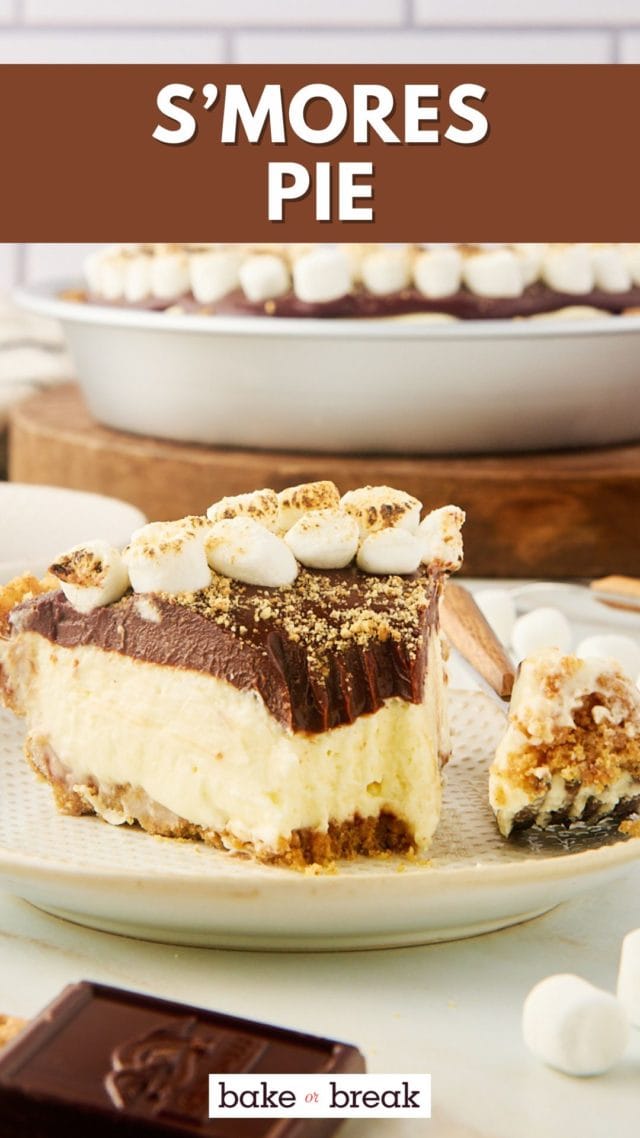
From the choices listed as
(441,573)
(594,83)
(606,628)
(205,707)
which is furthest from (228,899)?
(594,83)

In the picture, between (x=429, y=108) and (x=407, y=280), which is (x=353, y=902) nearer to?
(x=407, y=280)

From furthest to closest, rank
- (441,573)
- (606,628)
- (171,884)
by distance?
(606,628) → (441,573) → (171,884)

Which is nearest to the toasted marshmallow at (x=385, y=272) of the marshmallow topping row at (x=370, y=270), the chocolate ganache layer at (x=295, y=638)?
the marshmallow topping row at (x=370, y=270)

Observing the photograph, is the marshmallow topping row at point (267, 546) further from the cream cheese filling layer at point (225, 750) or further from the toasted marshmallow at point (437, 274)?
the toasted marshmallow at point (437, 274)

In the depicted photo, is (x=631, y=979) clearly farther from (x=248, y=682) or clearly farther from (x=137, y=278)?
(x=137, y=278)

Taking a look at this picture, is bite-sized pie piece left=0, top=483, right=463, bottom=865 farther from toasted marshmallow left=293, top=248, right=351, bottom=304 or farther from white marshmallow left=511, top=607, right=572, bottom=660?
toasted marshmallow left=293, top=248, right=351, bottom=304

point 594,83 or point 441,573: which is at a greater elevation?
point 594,83
